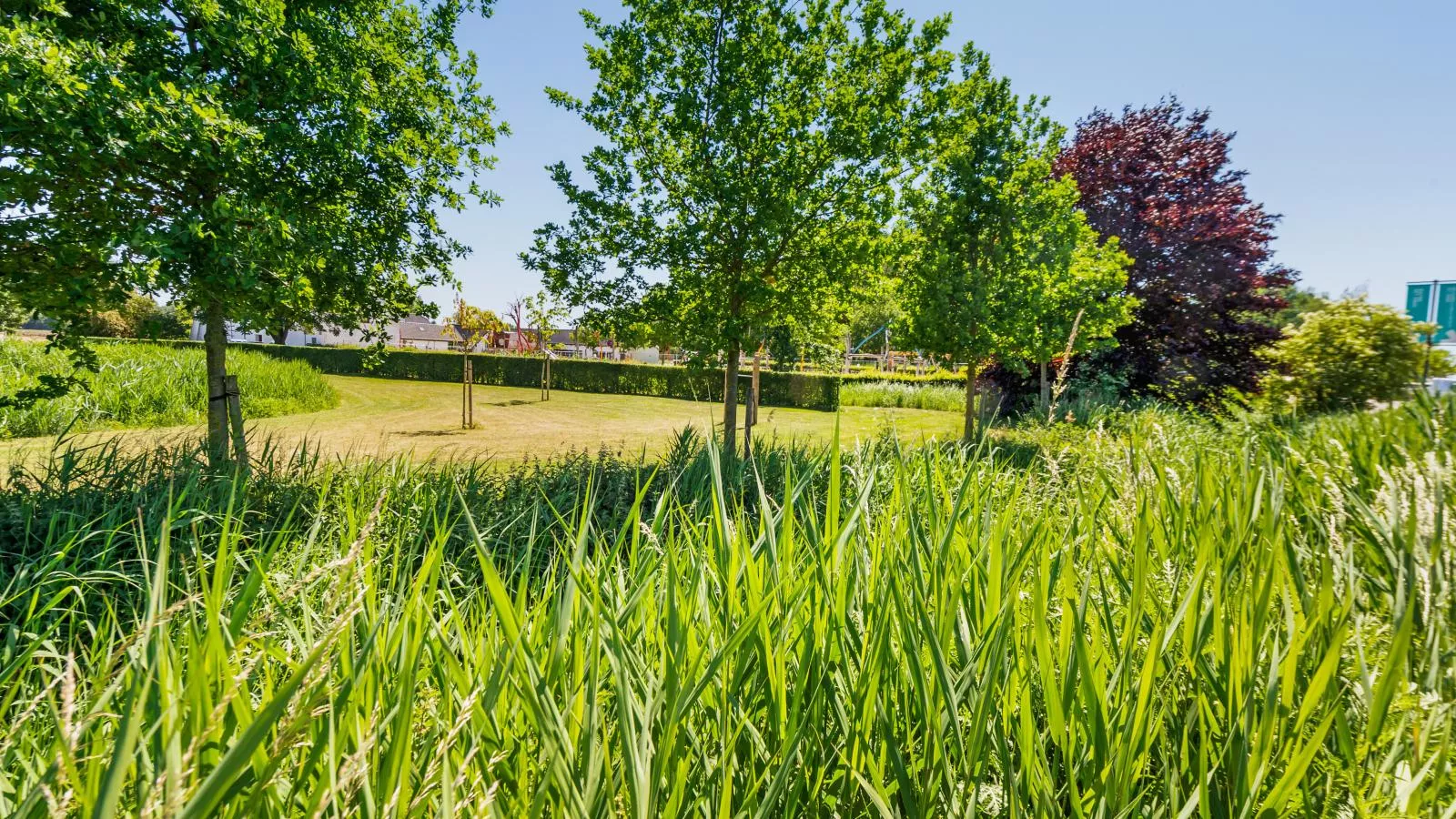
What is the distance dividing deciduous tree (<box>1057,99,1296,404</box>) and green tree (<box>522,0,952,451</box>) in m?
7.38

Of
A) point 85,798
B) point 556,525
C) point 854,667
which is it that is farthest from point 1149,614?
point 556,525

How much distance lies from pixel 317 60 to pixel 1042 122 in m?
9.50

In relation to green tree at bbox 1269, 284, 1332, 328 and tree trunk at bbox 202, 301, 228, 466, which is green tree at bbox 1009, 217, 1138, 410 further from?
tree trunk at bbox 202, 301, 228, 466

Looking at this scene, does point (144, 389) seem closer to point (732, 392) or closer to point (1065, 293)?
point (732, 392)

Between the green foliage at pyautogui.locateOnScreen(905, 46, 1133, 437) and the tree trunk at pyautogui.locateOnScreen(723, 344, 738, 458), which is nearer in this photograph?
the tree trunk at pyautogui.locateOnScreen(723, 344, 738, 458)

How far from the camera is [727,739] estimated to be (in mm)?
1021

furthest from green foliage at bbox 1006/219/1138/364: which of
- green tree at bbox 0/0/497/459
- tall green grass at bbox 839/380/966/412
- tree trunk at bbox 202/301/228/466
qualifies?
tall green grass at bbox 839/380/966/412

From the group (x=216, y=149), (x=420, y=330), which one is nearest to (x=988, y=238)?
(x=216, y=149)

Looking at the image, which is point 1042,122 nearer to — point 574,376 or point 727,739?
point 727,739

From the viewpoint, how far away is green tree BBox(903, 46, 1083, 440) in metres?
9.35

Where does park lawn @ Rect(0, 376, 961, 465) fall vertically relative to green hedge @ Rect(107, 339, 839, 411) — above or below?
below

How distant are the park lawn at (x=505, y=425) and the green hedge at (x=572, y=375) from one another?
1198 millimetres

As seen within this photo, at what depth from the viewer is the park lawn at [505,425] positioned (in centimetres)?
970

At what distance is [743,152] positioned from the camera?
7.12 m
